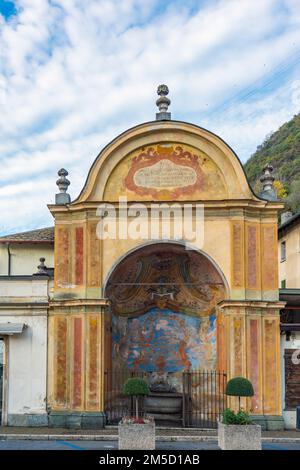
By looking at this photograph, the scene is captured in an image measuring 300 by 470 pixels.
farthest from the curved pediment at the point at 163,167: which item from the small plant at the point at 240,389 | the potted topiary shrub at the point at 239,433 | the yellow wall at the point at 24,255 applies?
the potted topiary shrub at the point at 239,433

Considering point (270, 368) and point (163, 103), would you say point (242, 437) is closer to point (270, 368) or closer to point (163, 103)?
point (270, 368)

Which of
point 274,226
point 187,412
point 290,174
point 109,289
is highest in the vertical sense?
point 290,174

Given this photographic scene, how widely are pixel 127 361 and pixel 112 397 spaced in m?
1.78

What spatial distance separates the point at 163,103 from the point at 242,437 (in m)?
11.1

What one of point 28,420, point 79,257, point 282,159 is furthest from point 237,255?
point 282,159

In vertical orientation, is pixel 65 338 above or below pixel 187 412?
above

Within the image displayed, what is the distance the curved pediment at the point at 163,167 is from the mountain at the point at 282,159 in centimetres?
3303

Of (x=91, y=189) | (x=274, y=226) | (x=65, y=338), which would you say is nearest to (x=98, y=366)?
(x=65, y=338)

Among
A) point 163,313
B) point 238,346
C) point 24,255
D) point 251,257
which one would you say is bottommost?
point 238,346

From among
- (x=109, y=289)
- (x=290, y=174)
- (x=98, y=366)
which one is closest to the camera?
(x=98, y=366)

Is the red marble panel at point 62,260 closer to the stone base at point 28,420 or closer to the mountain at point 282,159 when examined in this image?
the stone base at point 28,420

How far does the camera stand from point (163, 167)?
68.0 feet
